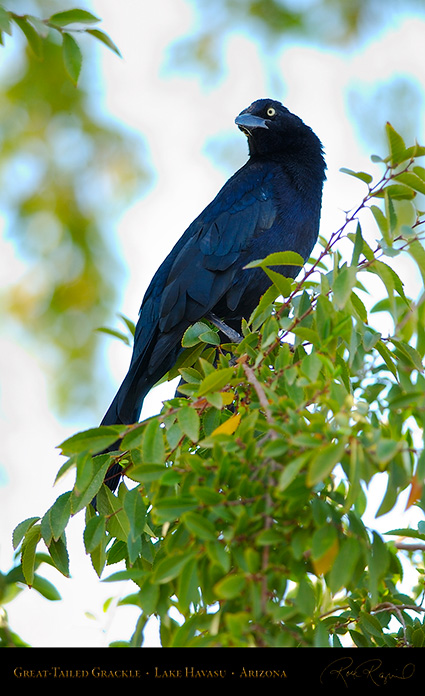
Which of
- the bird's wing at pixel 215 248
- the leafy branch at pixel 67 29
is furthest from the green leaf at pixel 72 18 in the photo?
the bird's wing at pixel 215 248

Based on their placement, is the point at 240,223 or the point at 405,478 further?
the point at 240,223

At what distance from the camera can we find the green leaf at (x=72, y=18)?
232 centimetres

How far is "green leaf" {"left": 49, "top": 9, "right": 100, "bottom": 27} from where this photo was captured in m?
2.32

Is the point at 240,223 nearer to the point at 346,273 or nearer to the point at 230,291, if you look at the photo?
the point at 230,291

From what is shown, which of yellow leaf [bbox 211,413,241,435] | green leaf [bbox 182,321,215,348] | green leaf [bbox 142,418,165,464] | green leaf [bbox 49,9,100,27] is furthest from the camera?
Result: green leaf [bbox 182,321,215,348]

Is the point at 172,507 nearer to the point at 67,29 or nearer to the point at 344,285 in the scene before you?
the point at 344,285

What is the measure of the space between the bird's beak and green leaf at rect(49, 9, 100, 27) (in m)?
2.12

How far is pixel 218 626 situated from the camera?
1490 mm

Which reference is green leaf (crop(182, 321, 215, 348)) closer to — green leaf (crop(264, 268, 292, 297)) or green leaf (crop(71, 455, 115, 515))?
green leaf (crop(264, 268, 292, 297))

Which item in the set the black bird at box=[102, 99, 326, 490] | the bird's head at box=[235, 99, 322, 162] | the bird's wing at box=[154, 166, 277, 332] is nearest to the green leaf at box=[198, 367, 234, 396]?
the black bird at box=[102, 99, 326, 490]
